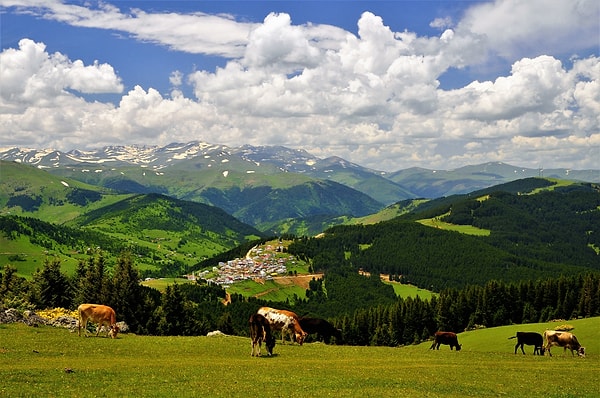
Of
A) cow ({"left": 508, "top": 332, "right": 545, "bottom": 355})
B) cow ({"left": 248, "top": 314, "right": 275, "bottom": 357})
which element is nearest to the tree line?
cow ({"left": 248, "top": 314, "right": 275, "bottom": 357})

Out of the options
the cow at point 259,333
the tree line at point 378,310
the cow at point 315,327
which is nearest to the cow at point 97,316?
the cow at point 259,333

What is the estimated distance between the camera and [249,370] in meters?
32.9

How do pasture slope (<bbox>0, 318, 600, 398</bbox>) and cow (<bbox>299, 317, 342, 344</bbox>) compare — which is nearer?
pasture slope (<bbox>0, 318, 600, 398</bbox>)

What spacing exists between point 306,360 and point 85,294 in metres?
67.8

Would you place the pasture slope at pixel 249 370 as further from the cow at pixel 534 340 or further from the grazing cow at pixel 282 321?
the cow at pixel 534 340

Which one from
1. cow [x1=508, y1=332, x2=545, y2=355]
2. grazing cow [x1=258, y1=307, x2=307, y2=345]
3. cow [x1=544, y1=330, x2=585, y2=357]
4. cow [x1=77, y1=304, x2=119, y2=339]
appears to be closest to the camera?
cow [x1=77, y1=304, x2=119, y2=339]

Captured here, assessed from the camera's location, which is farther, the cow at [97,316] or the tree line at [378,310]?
the tree line at [378,310]

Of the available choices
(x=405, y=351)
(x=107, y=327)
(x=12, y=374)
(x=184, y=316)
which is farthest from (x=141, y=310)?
(x=12, y=374)

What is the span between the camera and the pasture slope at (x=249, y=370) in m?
26.6

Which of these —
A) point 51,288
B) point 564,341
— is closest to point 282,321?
→ point 564,341

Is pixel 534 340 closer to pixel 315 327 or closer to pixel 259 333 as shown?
pixel 315 327

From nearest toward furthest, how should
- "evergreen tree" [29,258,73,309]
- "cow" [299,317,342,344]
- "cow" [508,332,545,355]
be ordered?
"cow" [508,332,545,355] → "cow" [299,317,342,344] → "evergreen tree" [29,258,73,309]

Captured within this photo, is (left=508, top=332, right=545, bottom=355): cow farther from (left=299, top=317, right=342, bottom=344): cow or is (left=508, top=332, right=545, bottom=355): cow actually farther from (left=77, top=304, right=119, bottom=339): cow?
(left=77, top=304, right=119, bottom=339): cow

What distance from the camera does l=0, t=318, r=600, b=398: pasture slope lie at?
26.6m
